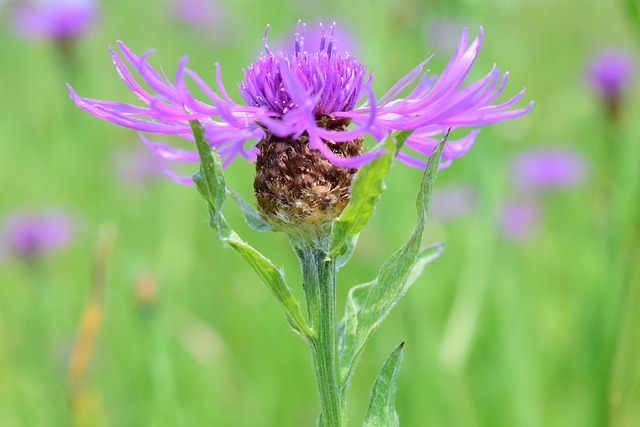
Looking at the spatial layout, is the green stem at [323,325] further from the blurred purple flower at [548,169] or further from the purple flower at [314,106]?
the blurred purple flower at [548,169]

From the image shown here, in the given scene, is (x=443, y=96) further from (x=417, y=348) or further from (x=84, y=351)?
(x=417, y=348)

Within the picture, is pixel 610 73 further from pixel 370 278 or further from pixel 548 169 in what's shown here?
pixel 370 278

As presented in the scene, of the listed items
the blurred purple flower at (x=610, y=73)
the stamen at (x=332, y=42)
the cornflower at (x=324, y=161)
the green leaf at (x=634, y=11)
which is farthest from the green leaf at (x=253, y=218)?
the blurred purple flower at (x=610, y=73)

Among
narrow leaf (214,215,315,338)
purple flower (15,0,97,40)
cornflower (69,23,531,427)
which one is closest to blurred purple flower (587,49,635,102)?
cornflower (69,23,531,427)

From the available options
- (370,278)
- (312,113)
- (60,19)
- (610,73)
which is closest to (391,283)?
(312,113)

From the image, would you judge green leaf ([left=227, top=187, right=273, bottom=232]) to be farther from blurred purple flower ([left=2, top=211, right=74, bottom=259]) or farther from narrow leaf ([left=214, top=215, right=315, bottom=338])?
blurred purple flower ([left=2, top=211, right=74, bottom=259])

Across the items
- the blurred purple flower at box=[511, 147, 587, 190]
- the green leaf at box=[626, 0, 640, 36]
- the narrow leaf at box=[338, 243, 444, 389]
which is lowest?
the narrow leaf at box=[338, 243, 444, 389]
